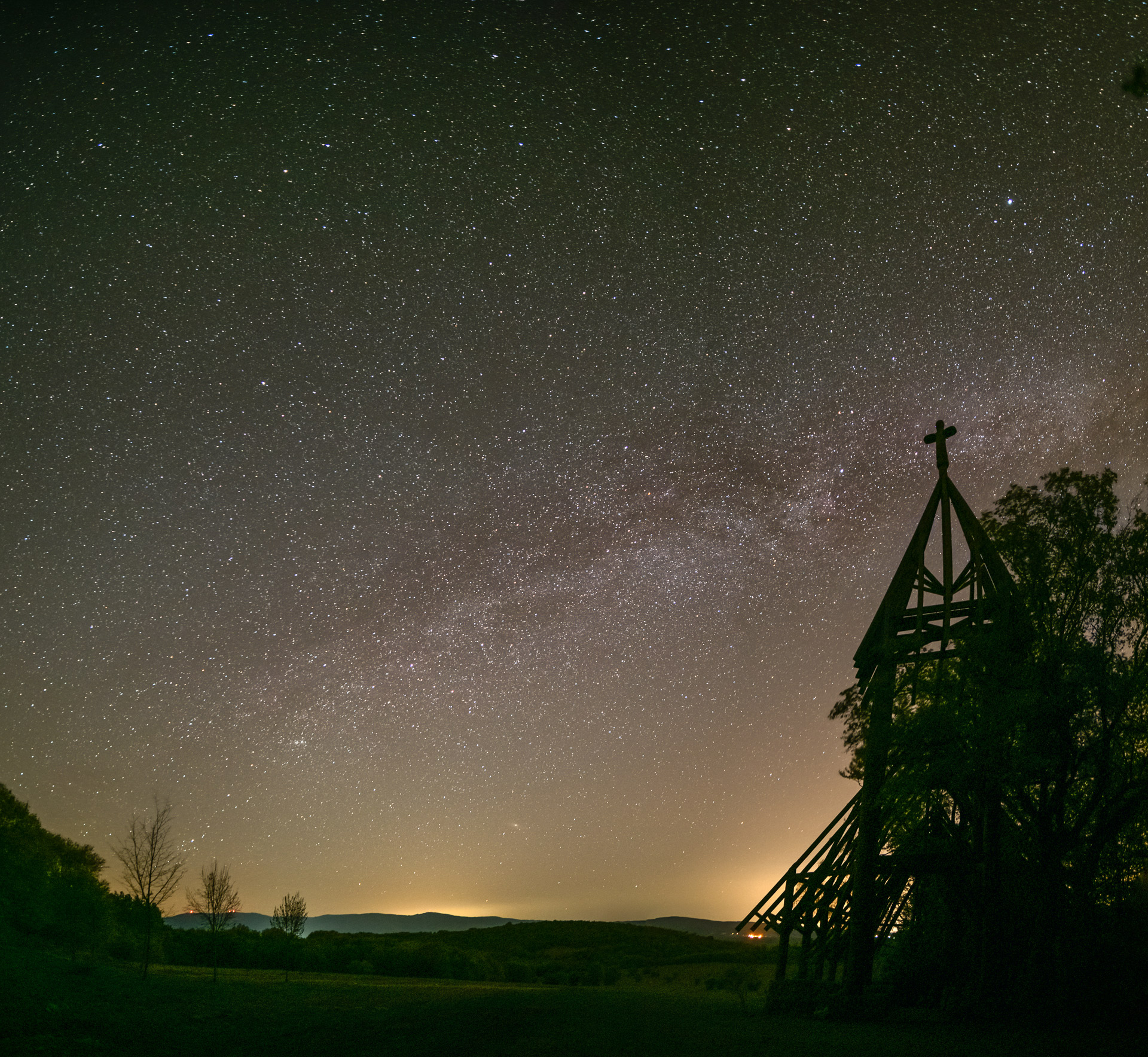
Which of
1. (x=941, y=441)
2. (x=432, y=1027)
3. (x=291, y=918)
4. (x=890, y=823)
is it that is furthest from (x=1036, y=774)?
(x=291, y=918)

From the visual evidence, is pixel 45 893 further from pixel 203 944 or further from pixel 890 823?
pixel 890 823

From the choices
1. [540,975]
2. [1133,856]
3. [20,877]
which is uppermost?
[1133,856]

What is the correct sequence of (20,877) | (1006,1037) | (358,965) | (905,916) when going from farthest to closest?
(358,965) → (20,877) → (905,916) → (1006,1037)

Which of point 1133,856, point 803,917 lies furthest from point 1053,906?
point 803,917

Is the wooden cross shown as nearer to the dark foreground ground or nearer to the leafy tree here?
the dark foreground ground

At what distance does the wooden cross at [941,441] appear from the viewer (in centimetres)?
1772

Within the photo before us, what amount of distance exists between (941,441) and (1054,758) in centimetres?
820

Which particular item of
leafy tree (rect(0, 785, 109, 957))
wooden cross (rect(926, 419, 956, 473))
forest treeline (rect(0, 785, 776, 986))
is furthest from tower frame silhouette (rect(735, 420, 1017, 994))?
leafy tree (rect(0, 785, 109, 957))

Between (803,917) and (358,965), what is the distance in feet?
111

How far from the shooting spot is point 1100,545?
13.4 meters

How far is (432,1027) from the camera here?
14633 mm

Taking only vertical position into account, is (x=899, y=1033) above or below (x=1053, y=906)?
below

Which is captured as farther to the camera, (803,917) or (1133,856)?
(803,917)

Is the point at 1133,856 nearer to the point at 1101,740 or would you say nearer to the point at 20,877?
the point at 1101,740
